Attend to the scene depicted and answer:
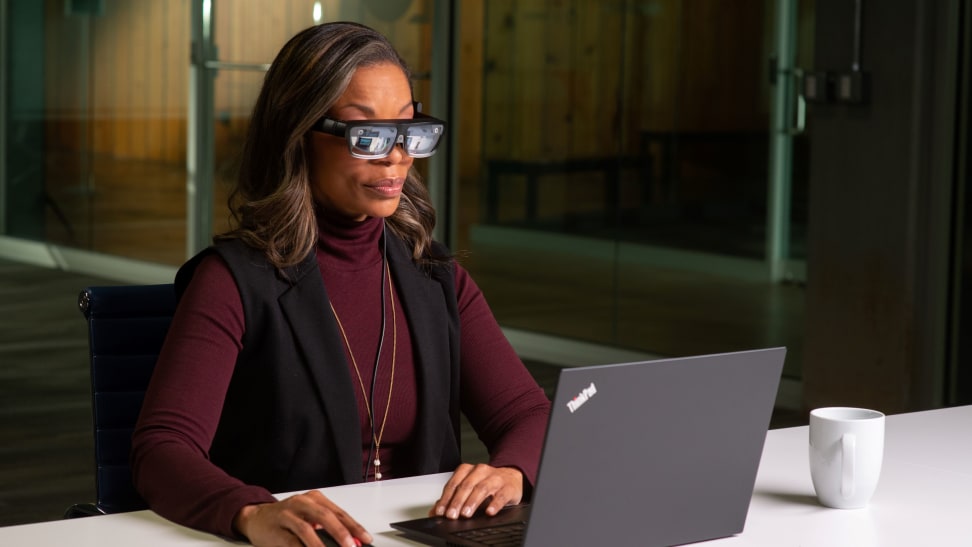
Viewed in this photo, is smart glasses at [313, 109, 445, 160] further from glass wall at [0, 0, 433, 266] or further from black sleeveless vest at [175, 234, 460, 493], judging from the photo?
glass wall at [0, 0, 433, 266]

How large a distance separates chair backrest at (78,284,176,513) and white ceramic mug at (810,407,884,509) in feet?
3.80

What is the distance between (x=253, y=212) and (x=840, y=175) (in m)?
3.96

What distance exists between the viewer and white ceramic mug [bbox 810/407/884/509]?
202 centimetres

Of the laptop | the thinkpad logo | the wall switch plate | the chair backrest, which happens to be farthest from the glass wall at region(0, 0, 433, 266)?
the thinkpad logo

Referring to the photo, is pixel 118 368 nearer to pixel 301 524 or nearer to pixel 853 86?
pixel 301 524

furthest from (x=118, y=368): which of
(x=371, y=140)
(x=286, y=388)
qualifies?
(x=371, y=140)

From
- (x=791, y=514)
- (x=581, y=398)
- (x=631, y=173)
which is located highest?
(x=581, y=398)

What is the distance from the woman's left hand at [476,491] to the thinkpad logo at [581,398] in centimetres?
37

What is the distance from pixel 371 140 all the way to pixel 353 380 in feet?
1.33

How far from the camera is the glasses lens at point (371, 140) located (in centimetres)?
225

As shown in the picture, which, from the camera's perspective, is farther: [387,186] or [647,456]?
[387,186]

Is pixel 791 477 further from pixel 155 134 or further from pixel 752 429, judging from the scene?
pixel 155 134

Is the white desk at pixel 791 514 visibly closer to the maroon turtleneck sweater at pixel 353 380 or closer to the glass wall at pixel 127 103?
the maroon turtleneck sweater at pixel 353 380

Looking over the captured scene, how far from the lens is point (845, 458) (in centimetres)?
202
